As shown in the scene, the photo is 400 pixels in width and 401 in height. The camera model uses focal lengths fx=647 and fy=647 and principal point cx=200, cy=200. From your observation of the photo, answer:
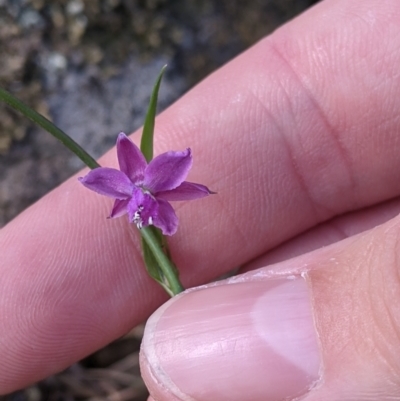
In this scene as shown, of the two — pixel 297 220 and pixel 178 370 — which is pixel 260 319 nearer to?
pixel 178 370

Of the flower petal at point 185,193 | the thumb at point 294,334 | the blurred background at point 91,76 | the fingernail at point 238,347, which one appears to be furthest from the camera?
the blurred background at point 91,76

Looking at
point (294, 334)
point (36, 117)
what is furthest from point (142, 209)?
point (294, 334)

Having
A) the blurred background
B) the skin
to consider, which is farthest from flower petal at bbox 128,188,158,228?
the blurred background

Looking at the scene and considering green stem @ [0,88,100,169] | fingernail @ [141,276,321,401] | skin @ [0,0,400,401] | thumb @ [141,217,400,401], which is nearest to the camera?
thumb @ [141,217,400,401]

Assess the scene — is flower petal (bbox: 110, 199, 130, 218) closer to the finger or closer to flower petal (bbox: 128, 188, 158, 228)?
flower petal (bbox: 128, 188, 158, 228)

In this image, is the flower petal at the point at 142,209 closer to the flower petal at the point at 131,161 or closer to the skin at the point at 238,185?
the flower petal at the point at 131,161

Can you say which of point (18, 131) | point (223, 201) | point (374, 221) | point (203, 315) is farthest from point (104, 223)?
point (374, 221)

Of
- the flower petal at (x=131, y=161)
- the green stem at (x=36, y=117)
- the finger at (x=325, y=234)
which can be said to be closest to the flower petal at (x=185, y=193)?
the flower petal at (x=131, y=161)
